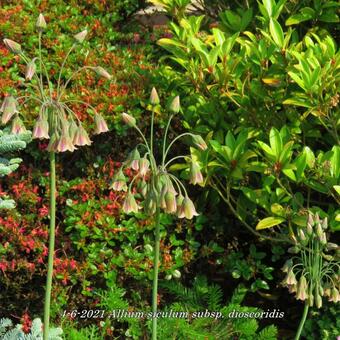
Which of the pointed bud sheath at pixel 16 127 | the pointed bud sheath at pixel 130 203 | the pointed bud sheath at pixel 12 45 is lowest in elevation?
the pointed bud sheath at pixel 130 203

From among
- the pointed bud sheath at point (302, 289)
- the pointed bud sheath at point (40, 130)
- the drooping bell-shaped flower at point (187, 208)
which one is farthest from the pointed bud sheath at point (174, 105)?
the pointed bud sheath at point (302, 289)

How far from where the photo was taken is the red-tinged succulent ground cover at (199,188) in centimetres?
330

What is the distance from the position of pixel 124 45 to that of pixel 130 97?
39.1 inches

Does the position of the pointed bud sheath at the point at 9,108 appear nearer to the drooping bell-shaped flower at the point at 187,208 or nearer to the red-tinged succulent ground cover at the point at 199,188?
the drooping bell-shaped flower at the point at 187,208

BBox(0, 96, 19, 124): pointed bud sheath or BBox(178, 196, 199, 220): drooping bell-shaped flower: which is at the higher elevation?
BBox(0, 96, 19, 124): pointed bud sheath

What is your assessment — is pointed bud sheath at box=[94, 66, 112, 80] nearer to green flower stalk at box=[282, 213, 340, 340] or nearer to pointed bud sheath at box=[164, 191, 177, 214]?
pointed bud sheath at box=[164, 191, 177, 214]

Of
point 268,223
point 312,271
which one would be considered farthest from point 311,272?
point 268,223

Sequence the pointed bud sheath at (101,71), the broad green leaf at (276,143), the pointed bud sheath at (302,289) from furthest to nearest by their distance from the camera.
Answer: the broad green leaf at (276,143) → the pointed bud sheath at (302,289) → the pointed bud sheath at (101,71)

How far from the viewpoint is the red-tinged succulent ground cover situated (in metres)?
3.30

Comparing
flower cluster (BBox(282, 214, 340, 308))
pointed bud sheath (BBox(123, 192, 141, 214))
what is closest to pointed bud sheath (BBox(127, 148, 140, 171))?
pointed bud sheath (BBox(123, 192, 141, 214))

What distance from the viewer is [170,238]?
353 centimetres

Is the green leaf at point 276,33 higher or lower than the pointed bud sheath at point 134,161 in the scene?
higher

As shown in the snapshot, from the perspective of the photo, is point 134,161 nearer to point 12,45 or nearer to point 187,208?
point 187,208

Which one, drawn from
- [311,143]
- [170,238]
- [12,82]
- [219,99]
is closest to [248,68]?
[219,99]
